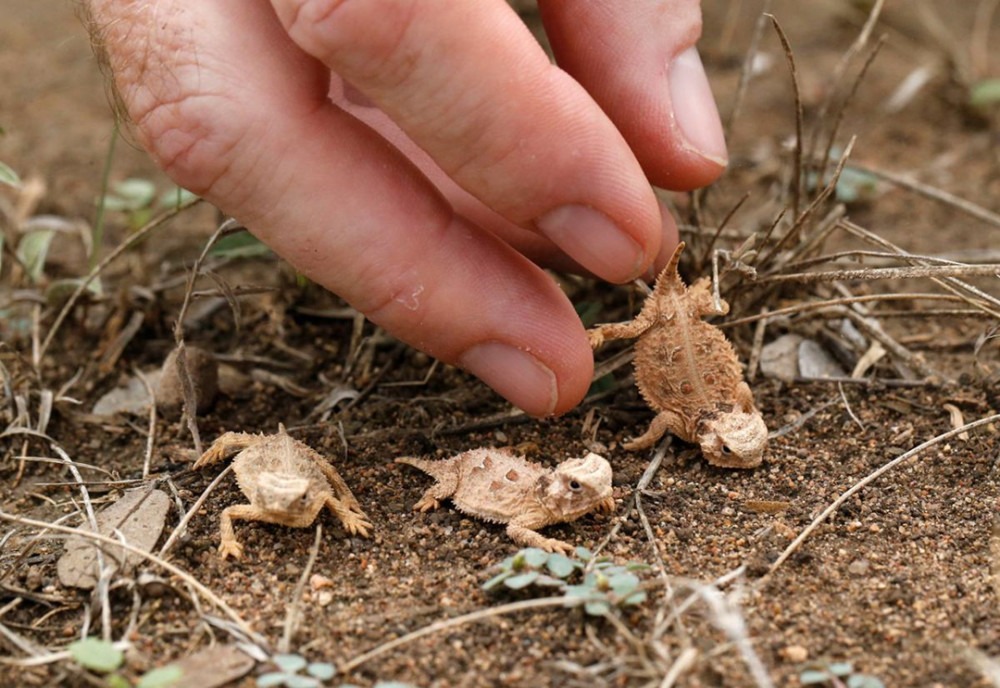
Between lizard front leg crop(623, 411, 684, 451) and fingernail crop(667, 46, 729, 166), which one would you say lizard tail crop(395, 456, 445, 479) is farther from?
fingernail crop(667, 46, 729, 166)

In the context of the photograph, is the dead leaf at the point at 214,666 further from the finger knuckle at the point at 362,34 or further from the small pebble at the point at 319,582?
the finger knuckle at the point at 362,34

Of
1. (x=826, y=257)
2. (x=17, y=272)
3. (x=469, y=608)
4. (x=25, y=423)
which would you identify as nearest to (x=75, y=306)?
(x=17, y=272)

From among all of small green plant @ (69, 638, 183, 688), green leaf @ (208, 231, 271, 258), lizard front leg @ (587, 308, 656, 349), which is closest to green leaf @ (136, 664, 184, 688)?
small green plant @ (69, 638, 183, 688)

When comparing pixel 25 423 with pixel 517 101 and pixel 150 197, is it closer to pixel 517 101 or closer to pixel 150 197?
pixel 150 197

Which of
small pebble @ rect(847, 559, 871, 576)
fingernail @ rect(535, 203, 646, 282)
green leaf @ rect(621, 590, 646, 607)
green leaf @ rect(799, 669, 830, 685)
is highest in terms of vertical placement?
fingernail @ rect(535, 203, 646, 282)

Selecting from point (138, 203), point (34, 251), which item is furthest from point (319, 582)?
point (138, 203)
